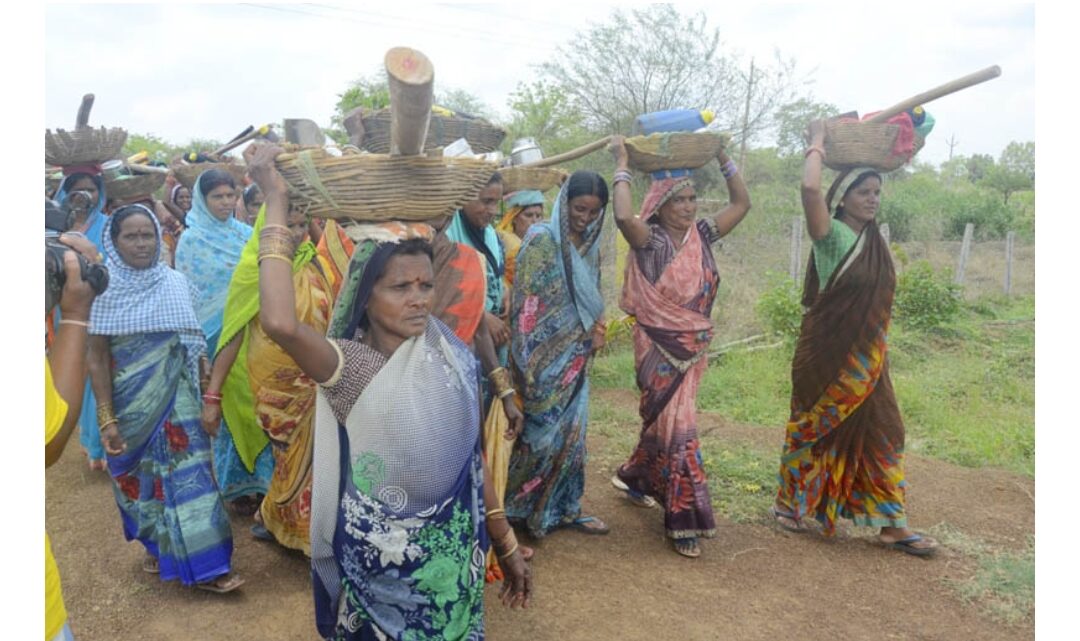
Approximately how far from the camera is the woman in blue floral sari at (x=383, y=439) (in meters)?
2.17

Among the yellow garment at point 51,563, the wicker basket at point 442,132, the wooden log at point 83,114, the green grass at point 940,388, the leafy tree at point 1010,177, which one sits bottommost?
the green grass at point 940,388

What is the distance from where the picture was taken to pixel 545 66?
61.7ft

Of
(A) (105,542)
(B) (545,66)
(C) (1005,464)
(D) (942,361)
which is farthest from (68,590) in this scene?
(B) (545,66)

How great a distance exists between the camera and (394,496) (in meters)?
2.19

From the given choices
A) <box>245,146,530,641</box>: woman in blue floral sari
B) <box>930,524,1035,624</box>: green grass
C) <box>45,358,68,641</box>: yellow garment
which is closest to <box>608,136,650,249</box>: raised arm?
<box>245,146,530,641</box>: woman in blue floral sari

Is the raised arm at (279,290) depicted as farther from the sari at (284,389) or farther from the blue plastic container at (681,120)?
the blue plastic container at (681,120)

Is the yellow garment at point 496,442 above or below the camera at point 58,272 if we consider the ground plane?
below

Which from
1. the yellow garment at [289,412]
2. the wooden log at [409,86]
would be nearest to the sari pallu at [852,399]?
the yellow garment at [289,412]

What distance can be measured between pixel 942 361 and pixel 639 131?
6.49m

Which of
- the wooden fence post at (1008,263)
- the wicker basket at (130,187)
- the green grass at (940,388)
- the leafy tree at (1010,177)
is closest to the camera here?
the wicker basket at (130,187)

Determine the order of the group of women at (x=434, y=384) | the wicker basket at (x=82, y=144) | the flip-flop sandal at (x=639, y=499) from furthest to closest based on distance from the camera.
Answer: the wicker basket at (x=82, y=144) < the flip-flop sandal at (x=639, y=499) < the group of women at (x=434, y=384)

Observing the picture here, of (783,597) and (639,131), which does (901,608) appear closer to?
(783,597)

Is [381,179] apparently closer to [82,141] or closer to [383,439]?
[383,439]

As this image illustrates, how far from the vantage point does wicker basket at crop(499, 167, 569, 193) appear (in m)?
4.68
